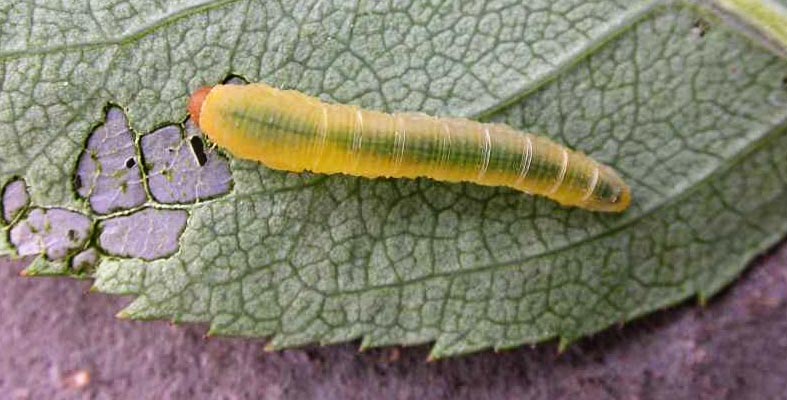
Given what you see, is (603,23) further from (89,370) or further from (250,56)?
(89,370)

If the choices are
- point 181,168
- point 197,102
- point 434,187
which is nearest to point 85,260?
point 181,168

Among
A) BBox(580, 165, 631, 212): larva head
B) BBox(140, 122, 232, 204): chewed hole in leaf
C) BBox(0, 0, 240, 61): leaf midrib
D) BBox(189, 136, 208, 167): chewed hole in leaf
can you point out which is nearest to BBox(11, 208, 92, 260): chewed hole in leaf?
BBox(140, 122, 232, 204): chewed hole in leaf

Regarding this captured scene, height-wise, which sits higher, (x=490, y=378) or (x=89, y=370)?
(x=89, y=370)

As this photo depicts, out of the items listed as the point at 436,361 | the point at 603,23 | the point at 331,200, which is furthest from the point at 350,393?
the point at 603,23

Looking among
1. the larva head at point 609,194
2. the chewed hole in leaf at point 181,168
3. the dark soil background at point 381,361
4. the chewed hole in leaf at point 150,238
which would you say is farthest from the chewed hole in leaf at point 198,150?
the larva head at point 609,194

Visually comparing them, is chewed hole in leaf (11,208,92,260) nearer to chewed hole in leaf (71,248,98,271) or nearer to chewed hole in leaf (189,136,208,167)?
chewed hole in leaf (71,248,98,271)

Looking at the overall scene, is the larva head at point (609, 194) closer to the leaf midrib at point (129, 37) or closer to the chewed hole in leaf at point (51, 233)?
the leaf midrib at point (129, 37)

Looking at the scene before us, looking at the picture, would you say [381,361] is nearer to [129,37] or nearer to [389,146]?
[389,146]
